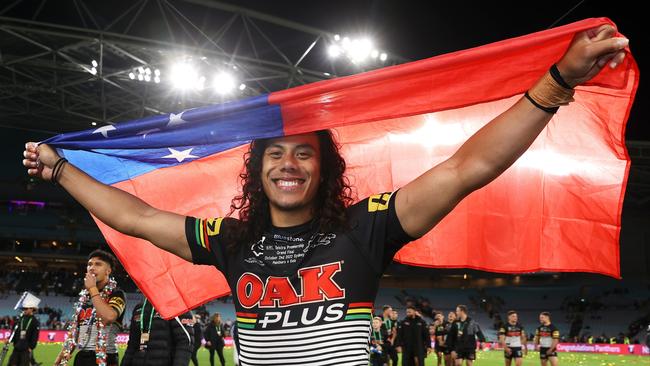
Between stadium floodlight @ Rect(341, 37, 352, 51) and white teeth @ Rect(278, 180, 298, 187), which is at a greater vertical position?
stadium floodlight @ Rect(341, 37, 352, 51)

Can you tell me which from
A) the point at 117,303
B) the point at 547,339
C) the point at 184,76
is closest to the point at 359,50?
the point at 184,76

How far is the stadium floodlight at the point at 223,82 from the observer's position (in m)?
17.9

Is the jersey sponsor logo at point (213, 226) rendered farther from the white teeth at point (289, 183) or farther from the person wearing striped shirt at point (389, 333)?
the person wearing striped shirt at point (389, 333)

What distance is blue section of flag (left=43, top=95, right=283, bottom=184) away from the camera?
2.98m

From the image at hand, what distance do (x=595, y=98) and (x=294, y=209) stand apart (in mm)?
1847

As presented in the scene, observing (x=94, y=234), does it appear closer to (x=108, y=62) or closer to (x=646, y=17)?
(x=108, y=62)

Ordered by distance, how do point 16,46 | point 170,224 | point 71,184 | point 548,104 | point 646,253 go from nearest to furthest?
1. point 548,104
2. point 170,224
3. point 71,184
4. point 16,46
5. point 646,253

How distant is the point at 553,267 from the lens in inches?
135

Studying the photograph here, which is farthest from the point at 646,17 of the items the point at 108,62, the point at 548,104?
the point at 108,62

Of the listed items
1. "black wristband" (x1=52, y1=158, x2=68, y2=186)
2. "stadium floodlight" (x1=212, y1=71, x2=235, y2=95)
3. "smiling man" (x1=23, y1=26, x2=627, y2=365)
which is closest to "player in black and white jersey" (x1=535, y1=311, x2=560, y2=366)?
"stadium floodlight" (x1=212, y1=71, x2=235, y2=95)

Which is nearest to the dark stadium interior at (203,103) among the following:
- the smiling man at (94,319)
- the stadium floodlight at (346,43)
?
the stadium floodlight at (346,43)

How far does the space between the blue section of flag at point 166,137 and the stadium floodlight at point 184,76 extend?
1410 centimetres

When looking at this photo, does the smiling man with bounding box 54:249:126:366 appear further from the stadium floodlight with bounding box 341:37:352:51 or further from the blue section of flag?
the stadium floodlight with bounding box 341:37:352:51

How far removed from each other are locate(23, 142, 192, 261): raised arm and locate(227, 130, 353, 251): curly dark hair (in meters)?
0.32
